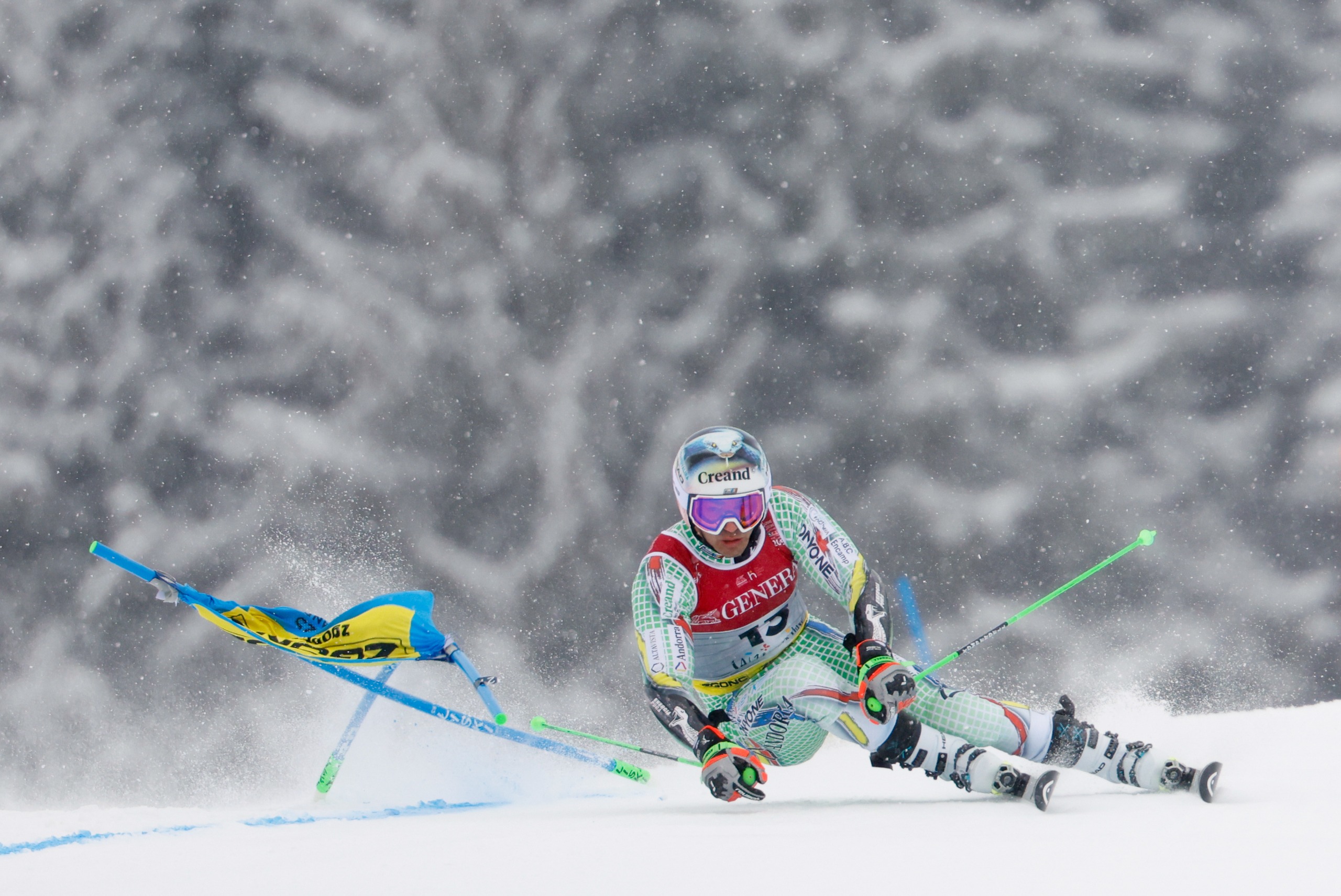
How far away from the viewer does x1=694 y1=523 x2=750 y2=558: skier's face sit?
147 inches

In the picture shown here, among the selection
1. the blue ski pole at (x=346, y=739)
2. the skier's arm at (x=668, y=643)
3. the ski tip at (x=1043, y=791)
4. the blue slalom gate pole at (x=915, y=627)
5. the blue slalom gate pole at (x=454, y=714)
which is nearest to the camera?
the ski tip at (x=1043, y=791)

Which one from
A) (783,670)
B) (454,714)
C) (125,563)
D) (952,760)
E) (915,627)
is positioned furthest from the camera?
(915,627)

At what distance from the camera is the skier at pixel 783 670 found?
3.41 meters

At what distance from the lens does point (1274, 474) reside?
6.41m

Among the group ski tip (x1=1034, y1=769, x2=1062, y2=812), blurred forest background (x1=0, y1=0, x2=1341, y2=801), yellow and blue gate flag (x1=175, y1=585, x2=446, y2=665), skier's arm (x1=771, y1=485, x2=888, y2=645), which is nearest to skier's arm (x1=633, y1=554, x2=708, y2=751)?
skier's arm (x1=771, y1=485, x2=888, y2=645)

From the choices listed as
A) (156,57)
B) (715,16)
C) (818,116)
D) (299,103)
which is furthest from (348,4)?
(818,116)

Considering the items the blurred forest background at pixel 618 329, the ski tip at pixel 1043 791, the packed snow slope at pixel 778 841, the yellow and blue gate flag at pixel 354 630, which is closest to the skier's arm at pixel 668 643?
the packed snow slope at pixel 778 841

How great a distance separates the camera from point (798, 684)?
11.8 ft

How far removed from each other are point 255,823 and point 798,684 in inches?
88.5

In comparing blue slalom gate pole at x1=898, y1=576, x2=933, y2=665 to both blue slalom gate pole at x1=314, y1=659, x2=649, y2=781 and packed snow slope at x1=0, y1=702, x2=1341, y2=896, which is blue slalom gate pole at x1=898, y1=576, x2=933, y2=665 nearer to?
packed snow slope at x1=0, y1=702, x2=1341, y2=896

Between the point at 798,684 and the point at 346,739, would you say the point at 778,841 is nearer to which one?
the point at 798,684

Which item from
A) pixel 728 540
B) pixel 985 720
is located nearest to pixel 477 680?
pixel 728 540

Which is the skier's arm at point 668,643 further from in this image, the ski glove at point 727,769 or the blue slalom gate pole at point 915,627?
the blue slalom gate pole at point 915,627

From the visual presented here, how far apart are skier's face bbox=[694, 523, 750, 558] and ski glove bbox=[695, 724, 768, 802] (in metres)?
0.68
